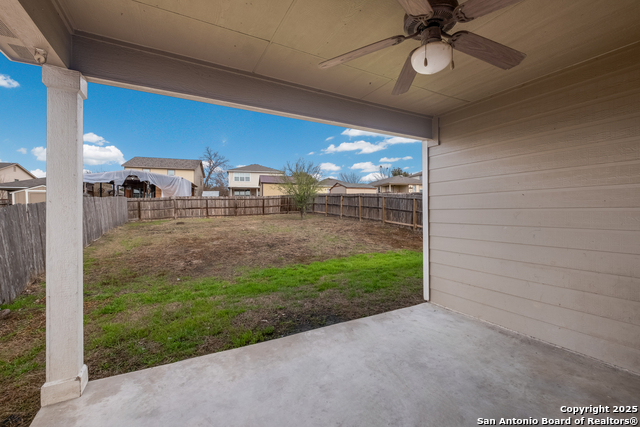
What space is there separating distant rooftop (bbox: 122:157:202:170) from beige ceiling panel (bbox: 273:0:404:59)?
23070 mm

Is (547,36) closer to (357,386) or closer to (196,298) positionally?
(357,386)

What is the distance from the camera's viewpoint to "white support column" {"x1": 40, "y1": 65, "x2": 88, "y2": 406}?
60.4 inches

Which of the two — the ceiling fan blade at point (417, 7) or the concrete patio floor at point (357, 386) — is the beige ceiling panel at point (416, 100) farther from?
the concrete patio floor at point (357, 386)

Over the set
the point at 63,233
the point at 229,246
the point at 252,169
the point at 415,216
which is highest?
the point at 252,169

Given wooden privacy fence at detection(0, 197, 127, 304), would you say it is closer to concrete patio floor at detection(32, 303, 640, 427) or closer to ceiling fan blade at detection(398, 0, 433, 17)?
concrete patio floor at detection(32, 303, 640, 427)

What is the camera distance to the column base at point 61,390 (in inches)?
60.7

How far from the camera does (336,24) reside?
1.51 meters

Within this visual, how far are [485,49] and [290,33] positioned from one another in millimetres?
1105

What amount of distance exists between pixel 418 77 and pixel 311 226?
7.80 meters

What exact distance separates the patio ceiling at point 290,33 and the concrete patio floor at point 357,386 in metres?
2.04

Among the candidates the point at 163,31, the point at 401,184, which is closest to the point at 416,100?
the point at 163,31

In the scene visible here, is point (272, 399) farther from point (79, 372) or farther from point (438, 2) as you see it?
point (438, 2)

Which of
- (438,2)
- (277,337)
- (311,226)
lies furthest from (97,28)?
(311,226)

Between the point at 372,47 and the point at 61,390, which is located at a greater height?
the point at 372,47
